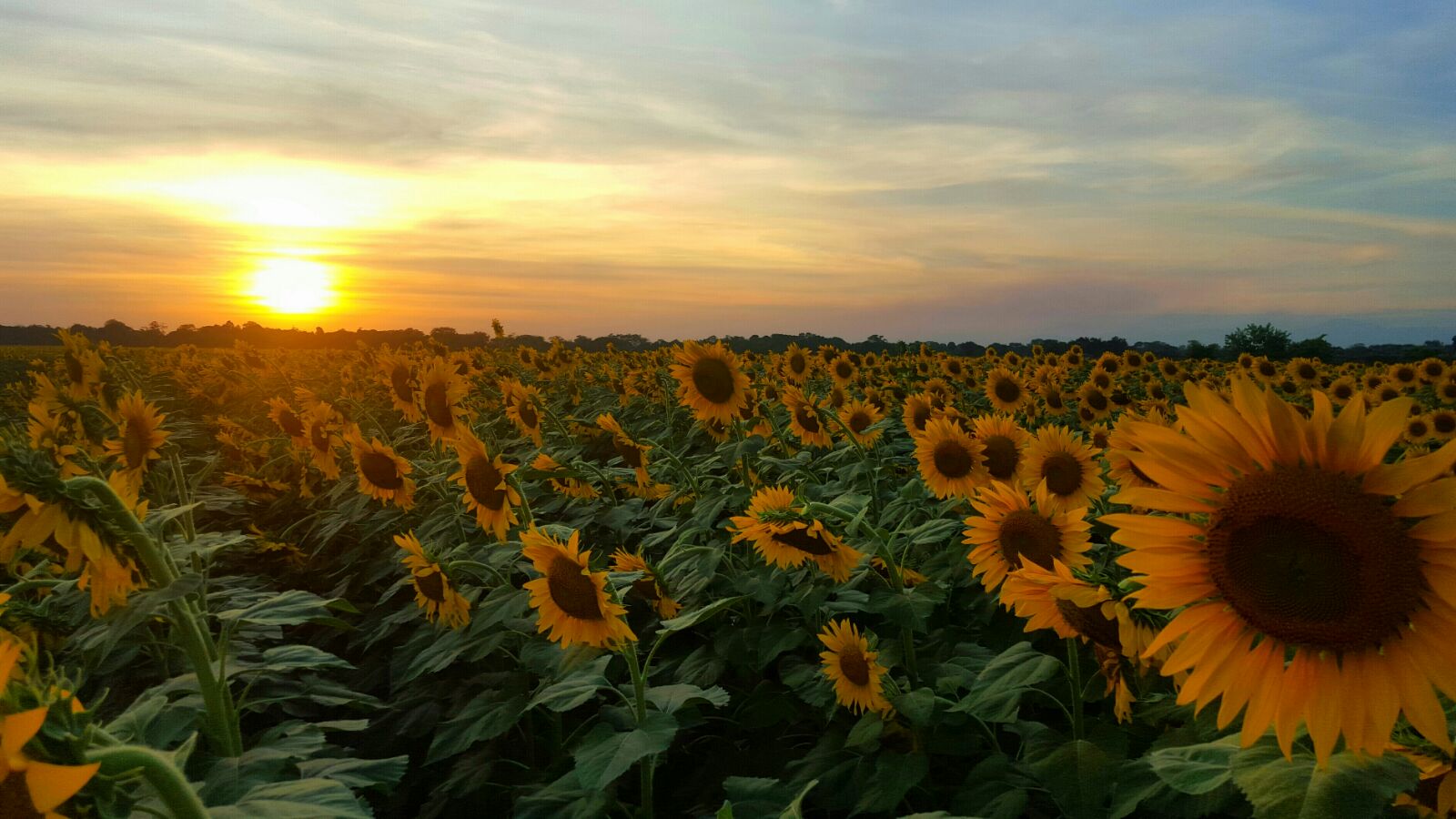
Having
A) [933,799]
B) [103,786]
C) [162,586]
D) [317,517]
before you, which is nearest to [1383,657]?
[933,799]

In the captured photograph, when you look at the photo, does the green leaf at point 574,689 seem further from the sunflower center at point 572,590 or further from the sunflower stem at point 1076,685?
the sunflower stem at point 1076,685

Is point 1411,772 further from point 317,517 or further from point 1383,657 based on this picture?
point 317,517

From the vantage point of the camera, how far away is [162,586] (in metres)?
2.50

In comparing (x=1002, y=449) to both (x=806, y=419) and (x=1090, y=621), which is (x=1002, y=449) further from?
(x=1090, y=621)

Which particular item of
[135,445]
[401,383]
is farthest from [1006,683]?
[401,383]

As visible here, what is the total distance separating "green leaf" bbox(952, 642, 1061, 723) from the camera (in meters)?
2.62

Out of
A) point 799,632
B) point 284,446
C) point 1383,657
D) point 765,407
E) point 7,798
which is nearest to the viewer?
point 7,798

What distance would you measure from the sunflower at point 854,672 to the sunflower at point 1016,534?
1.86 feet

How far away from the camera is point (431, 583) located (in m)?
4.14

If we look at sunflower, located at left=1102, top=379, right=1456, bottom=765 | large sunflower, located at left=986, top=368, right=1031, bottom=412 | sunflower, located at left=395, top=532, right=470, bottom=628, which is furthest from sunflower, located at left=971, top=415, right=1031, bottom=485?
large sunflower, located at left=986, top=368, right=1031, bottom=412

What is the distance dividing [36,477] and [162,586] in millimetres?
463

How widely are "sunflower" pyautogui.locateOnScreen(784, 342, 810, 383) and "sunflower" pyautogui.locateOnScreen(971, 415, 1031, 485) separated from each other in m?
4.52

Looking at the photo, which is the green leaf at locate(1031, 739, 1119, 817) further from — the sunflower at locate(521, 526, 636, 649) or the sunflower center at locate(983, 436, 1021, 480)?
the sunflower center at locate(983, 436, 1021, 480)

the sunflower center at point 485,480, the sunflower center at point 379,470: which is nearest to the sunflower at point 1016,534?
the sunflower center at point 485,480
